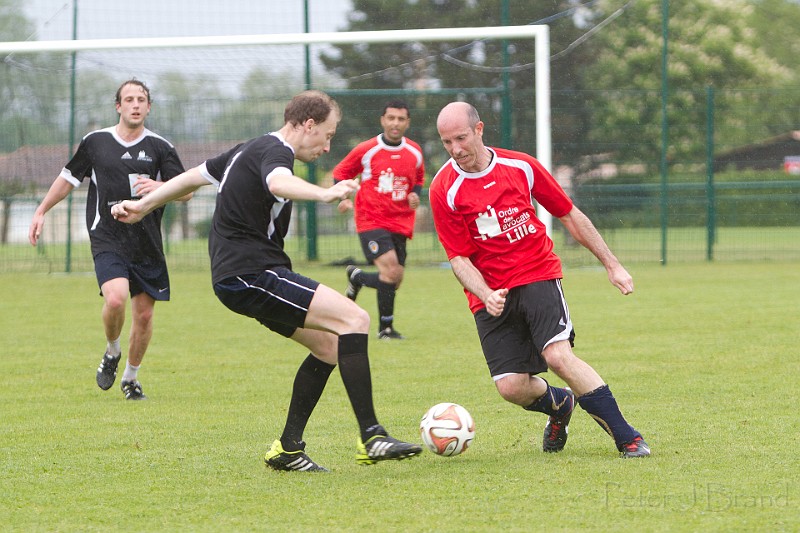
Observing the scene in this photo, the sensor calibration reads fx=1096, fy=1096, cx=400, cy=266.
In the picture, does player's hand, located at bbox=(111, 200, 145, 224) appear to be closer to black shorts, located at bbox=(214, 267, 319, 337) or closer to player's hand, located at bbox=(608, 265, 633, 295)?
black shorts, located at bbox=(214, 267, 319, 337)

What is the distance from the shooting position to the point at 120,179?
750cm

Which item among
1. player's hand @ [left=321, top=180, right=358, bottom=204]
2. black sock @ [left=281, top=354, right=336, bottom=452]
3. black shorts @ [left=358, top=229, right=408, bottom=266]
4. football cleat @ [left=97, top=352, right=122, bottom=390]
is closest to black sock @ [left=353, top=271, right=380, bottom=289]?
black shorts @ [left=358, top=229, right=408, bottom=266]

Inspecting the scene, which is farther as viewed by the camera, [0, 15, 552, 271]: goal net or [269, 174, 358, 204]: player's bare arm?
[0, 15, 552, 271]: goal net

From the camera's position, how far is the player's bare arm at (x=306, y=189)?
4.16 meters

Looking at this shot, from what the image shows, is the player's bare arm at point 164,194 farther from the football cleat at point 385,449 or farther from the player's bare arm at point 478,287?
the football cleat at point 385,449

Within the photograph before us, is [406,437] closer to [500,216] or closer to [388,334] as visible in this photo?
[500,216]

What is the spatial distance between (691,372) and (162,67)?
11133 millimetres

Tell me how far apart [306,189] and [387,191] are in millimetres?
6253

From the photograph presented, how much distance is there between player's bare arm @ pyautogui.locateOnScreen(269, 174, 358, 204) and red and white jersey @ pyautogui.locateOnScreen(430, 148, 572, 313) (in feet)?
3.33

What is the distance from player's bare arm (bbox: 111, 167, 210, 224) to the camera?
16.6 feet

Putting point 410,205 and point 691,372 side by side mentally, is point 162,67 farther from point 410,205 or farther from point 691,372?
point 691,372

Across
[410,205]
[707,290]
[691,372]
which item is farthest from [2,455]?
[707,290]

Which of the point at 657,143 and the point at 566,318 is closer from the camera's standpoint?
the point at 566,318

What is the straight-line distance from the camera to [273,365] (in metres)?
8.61
